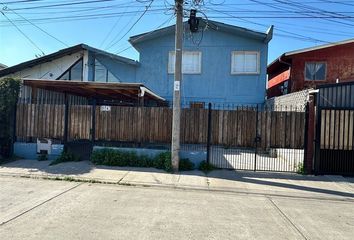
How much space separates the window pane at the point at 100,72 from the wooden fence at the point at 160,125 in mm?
6991

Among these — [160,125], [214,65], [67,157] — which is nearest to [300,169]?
[160,125]

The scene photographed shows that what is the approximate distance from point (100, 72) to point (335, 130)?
1292cm

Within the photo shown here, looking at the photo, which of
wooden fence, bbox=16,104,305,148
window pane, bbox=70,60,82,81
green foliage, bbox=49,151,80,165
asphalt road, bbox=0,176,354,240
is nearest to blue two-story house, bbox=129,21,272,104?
window pane, bbox=70,60,82,81

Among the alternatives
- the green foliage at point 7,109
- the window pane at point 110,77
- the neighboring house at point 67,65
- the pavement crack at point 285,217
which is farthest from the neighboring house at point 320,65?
the green foliage at point 7,109

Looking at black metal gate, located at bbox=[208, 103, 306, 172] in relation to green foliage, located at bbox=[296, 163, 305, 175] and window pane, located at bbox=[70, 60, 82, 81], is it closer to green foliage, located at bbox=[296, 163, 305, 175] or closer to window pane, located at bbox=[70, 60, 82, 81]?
green foliage, located at bbox=[296, 163, 305, 175]

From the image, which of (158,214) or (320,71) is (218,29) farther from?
(158,214)

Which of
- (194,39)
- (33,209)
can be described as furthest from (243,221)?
(194,39)

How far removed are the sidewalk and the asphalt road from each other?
0.50 meters

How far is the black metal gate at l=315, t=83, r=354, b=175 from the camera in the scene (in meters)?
10.9

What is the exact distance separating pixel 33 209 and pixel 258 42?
1651 centimetres

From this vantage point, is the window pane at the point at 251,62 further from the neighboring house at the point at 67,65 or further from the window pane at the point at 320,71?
the neighboring house at the point at 67,65

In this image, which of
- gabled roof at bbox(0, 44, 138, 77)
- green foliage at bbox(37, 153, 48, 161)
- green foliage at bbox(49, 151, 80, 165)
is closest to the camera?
green foliage at bbox(49, 151, 80, 165)

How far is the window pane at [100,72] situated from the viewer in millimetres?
19000

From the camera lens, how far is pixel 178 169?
36.4ft
